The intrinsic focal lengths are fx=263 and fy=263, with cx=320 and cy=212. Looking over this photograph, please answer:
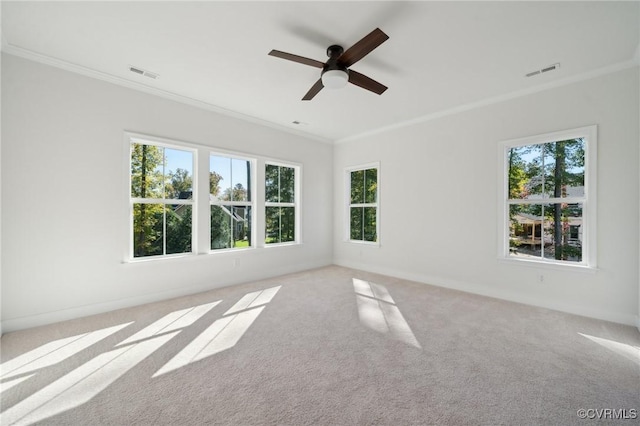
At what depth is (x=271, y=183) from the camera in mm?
5082

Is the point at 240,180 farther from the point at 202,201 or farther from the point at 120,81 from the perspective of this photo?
the point at 120,81

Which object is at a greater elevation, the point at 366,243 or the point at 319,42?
the point at 319,42

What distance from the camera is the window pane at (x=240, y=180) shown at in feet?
15.0

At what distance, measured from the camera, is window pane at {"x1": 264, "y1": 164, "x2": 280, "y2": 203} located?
5.01m

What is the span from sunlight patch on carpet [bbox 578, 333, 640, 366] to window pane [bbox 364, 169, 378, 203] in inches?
143

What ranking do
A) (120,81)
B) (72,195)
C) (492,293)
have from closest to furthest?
(72,195) → (120,81) → (492,293)

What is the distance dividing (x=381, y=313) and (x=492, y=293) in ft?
6.09

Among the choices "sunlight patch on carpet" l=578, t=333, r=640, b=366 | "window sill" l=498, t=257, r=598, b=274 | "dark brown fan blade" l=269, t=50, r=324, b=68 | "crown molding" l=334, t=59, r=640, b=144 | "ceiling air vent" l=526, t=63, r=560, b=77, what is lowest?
"sunlight patch on carpet" l=578, t=333, r=640, b=366

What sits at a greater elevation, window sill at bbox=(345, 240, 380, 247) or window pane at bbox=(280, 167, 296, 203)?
window pane at bbox=(280, 167, 296, 203)

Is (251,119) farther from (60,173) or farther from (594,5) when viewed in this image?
(594,5)

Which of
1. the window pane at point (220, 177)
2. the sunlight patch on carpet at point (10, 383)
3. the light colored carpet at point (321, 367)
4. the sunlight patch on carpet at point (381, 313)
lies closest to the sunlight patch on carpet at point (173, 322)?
the light colored carpet at point (321, 367)

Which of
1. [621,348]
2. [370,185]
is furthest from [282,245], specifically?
[621,348]

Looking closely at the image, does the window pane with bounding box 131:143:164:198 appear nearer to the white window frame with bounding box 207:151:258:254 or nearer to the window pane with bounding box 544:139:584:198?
the white window frame with bounding box 207:151:258:254

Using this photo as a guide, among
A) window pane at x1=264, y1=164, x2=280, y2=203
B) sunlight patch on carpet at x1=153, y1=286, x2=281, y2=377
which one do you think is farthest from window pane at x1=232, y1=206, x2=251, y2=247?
sunlight patch on carpet at x1=153, y1=286, x2=281, y2=377
